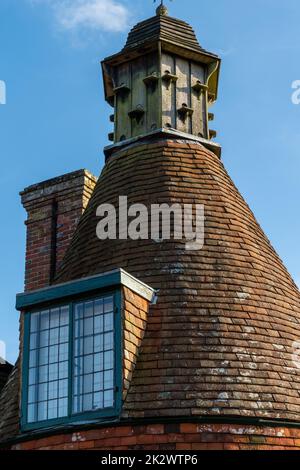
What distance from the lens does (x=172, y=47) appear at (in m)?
16.3

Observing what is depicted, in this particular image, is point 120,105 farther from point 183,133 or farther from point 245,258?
point 245,258

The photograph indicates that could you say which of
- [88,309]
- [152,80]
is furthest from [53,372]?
[152,80]

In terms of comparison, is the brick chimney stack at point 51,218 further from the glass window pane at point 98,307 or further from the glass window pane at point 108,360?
the glass window pane at point 108,360

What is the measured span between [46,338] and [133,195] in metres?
2.78

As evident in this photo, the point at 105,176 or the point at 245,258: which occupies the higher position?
the point at 105,176

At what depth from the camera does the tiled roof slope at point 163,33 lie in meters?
16.4

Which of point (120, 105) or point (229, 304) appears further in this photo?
point (120, 105)

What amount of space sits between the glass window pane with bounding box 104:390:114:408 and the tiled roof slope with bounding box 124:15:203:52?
671cm

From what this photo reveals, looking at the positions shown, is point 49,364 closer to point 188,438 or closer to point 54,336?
point 54,336

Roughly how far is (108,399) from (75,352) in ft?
2.46

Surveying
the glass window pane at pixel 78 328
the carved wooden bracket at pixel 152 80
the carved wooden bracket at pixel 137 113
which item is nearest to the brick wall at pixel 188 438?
the glass window pane at pixel 78 328

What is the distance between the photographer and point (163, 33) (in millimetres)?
16422
